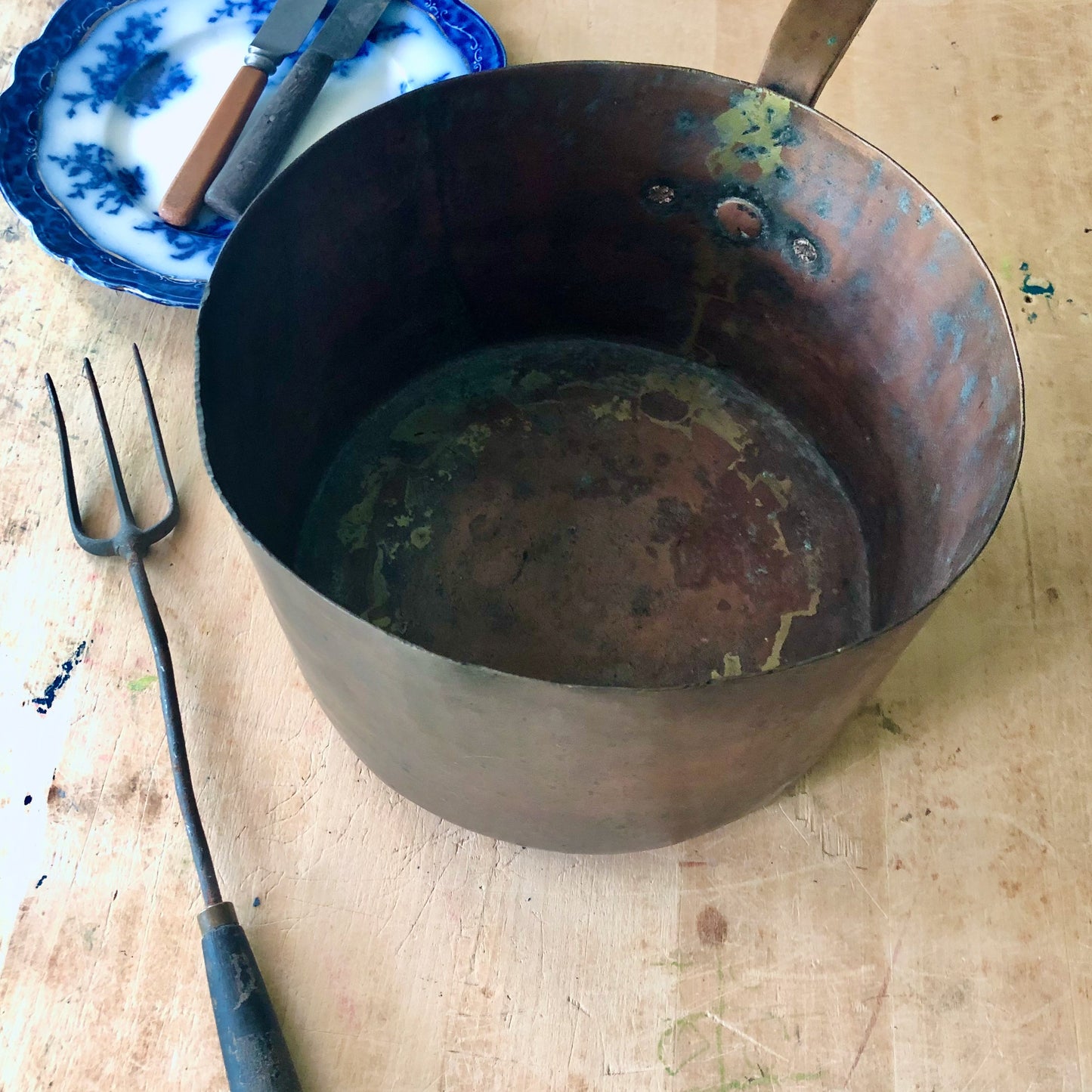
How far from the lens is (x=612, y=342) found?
0.73 metres

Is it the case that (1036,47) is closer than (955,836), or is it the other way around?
(955,836)

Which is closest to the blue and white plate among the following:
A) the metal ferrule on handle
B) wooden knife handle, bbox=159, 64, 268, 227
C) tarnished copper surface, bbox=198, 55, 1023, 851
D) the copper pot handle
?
wooden knife handle, bbox=159, 64, 268, 227

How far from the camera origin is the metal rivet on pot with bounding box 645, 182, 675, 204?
2.07 feet

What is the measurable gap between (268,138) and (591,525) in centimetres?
35

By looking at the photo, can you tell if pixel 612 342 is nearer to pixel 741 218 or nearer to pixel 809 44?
pixel 741 218

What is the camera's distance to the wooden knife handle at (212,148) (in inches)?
26.2

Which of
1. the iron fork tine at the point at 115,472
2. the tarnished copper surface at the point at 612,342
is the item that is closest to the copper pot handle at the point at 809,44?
the tarnished copper surface at the point at 612,342

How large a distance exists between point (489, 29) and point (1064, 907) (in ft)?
2.28

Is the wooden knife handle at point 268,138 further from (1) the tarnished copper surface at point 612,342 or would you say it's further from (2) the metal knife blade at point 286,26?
(1) the tarnished copper surface at point 612,342

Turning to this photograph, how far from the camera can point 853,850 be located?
0.53 metres

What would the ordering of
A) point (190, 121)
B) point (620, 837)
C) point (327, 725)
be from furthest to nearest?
point (190, 121)
point (327, 725)
point (620, 837)

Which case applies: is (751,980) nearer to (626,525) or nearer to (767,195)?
(626,525)

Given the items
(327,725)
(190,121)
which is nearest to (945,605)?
(327,725)

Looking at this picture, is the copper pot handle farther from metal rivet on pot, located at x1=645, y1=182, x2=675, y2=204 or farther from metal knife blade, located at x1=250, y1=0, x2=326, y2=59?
metal knife blade, located at x1=250, y1=0, x2=326, y2=59
